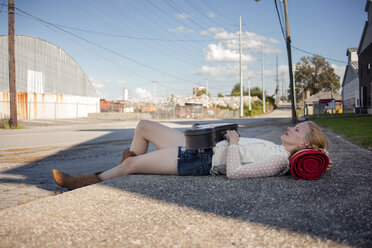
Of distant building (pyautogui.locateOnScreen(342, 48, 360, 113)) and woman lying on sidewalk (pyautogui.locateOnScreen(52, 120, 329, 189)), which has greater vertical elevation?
distant building (pyautogui.locateOnScreen(342, 48, 360, 113))

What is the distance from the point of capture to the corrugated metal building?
84.6 feet

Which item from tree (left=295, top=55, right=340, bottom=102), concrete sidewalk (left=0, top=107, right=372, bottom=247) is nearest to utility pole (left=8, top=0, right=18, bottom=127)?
concrete sidewalk (left=0, top=107, right=372, bottom=247)

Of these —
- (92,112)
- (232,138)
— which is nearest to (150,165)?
(232,138)

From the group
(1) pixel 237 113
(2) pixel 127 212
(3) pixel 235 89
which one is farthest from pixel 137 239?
(3) pixel 235 89

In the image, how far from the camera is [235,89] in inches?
4471

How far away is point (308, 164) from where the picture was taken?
8.73 ft

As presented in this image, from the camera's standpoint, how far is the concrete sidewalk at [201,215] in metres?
1.53

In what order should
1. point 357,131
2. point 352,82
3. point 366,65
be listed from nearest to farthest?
point 357,131, point 366,65, point 352,82

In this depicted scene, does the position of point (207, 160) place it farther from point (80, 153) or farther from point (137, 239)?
point (80, 153)

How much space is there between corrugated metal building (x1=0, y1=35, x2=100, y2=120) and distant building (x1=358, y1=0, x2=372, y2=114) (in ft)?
77.8

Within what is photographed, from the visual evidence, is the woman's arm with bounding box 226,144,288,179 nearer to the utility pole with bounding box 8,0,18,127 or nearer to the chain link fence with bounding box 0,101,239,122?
the utility pole with bounding box 8,0,18,127

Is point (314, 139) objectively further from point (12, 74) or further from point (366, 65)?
point (366, 65)

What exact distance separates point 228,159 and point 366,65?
88.5 feet

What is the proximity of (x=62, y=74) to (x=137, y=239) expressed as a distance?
112 feet
